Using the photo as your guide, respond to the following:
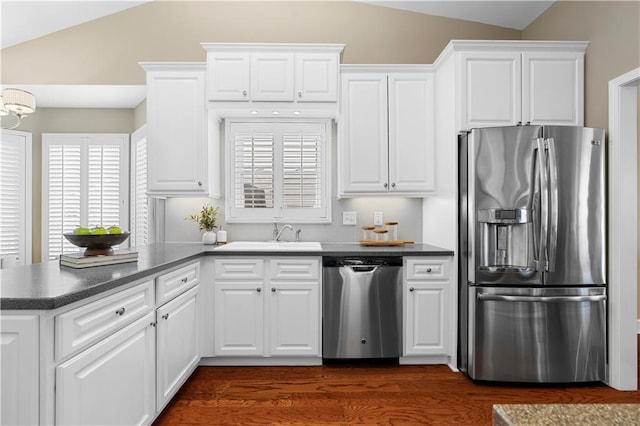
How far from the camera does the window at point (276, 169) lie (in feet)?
12.0

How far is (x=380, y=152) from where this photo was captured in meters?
3.29

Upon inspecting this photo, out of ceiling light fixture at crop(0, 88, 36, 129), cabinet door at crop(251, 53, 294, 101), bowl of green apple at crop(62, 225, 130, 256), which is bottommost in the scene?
bowl of green apple at crop(62, 225, 130, 256)

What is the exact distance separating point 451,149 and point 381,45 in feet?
4.95

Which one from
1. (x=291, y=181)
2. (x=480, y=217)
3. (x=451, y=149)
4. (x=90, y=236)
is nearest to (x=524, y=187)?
(x=480, y=217)

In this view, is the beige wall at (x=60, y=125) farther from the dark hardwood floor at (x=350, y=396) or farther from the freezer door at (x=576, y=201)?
the freezer door at (x=576, y=201)

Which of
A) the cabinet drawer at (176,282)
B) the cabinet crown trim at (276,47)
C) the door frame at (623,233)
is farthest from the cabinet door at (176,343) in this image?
the door frame at (623,233)

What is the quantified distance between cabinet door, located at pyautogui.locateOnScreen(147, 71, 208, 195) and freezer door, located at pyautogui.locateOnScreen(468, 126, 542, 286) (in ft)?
7.23

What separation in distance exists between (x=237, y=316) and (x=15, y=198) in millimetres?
3224

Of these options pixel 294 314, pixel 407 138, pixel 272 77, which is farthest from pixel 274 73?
pixel 294 314

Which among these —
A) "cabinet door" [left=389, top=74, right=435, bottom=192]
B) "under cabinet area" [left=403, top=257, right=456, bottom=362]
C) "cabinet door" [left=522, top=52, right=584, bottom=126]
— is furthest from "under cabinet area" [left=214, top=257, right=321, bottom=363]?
"cabinet door" [left=522, top=52, right=584, bottom=126]

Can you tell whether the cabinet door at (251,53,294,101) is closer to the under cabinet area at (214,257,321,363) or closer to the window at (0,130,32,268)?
the under cabinet area at (214,257,321,363)

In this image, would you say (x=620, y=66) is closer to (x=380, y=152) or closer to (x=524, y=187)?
(x=524, y=187)

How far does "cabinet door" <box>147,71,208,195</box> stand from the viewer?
129 inches

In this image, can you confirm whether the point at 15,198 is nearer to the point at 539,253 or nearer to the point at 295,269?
the point at 295,269
